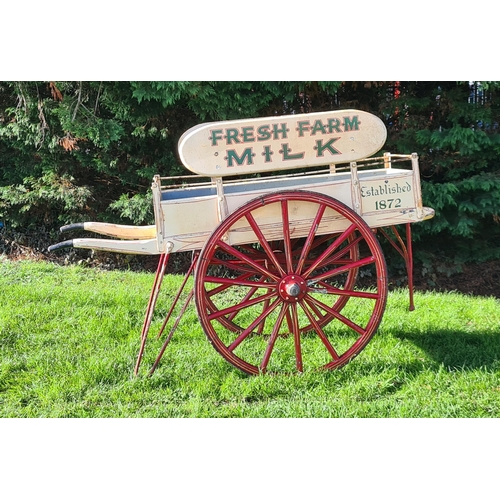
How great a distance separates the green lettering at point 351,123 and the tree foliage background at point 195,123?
2512 mm

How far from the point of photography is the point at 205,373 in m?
3.46

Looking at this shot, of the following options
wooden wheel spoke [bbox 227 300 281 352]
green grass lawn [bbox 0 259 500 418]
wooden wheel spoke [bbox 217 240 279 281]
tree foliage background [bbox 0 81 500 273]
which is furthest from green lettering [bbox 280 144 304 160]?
tree foliage background [bbox 0 81 500 273]

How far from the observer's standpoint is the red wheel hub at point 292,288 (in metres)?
3.22

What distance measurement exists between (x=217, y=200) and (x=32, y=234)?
16.5ft

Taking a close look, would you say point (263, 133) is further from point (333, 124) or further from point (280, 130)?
point (333, 124)

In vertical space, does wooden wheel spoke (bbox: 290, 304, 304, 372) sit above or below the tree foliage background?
below

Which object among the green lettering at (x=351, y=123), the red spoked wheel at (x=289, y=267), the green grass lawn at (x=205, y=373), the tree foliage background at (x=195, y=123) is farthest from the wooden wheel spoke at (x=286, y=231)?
the tree foliage background at (x=195, y=123)

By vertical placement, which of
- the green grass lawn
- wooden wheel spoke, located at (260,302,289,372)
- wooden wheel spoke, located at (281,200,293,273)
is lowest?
the green grass lawn

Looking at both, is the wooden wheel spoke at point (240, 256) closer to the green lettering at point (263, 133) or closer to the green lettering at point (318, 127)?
the green lettering at point (263, 133)

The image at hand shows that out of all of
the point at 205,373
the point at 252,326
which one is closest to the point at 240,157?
the point at 252,326

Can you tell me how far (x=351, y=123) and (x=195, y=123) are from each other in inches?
129

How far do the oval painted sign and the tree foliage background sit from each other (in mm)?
2424

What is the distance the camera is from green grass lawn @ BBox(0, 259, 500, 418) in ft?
10.1

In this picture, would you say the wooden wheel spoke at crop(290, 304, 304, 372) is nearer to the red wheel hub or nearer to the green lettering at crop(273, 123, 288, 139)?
the red wheel hub
